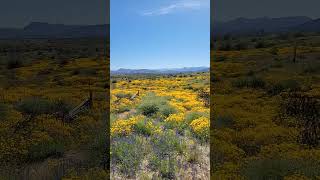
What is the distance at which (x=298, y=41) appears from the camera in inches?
229

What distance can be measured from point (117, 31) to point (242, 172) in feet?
30.5

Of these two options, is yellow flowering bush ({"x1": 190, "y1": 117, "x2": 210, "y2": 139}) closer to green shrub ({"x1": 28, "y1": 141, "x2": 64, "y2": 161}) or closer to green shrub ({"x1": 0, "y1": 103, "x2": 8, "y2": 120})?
green shrub ({"x1": 28, "y1": 141, "x2": 64, "y2": 161})

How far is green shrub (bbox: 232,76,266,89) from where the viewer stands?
5875 mm

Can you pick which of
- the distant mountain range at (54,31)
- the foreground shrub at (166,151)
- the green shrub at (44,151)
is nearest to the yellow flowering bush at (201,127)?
the foreground shrub at (166,151)

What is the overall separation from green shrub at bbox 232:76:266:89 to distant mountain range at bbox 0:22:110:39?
2.01 meters

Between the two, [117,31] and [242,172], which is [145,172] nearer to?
[242,172]

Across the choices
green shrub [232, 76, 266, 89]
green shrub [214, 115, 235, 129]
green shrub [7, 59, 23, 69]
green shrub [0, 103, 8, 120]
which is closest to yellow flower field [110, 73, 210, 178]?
green shrub [214, 115, 235, 129]

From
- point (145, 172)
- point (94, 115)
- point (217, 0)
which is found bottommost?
point (145, 172)

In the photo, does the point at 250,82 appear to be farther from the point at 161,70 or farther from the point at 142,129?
the point at 161,70

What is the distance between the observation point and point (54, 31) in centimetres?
631

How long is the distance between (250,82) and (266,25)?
84 centimetres

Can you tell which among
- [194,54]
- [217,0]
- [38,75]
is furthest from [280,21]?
[194,54]

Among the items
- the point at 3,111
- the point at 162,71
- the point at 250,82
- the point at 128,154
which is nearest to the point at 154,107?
the point at 128,154

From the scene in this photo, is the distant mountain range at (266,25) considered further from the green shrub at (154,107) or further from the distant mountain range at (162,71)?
the distant mountain range at (162,71)
